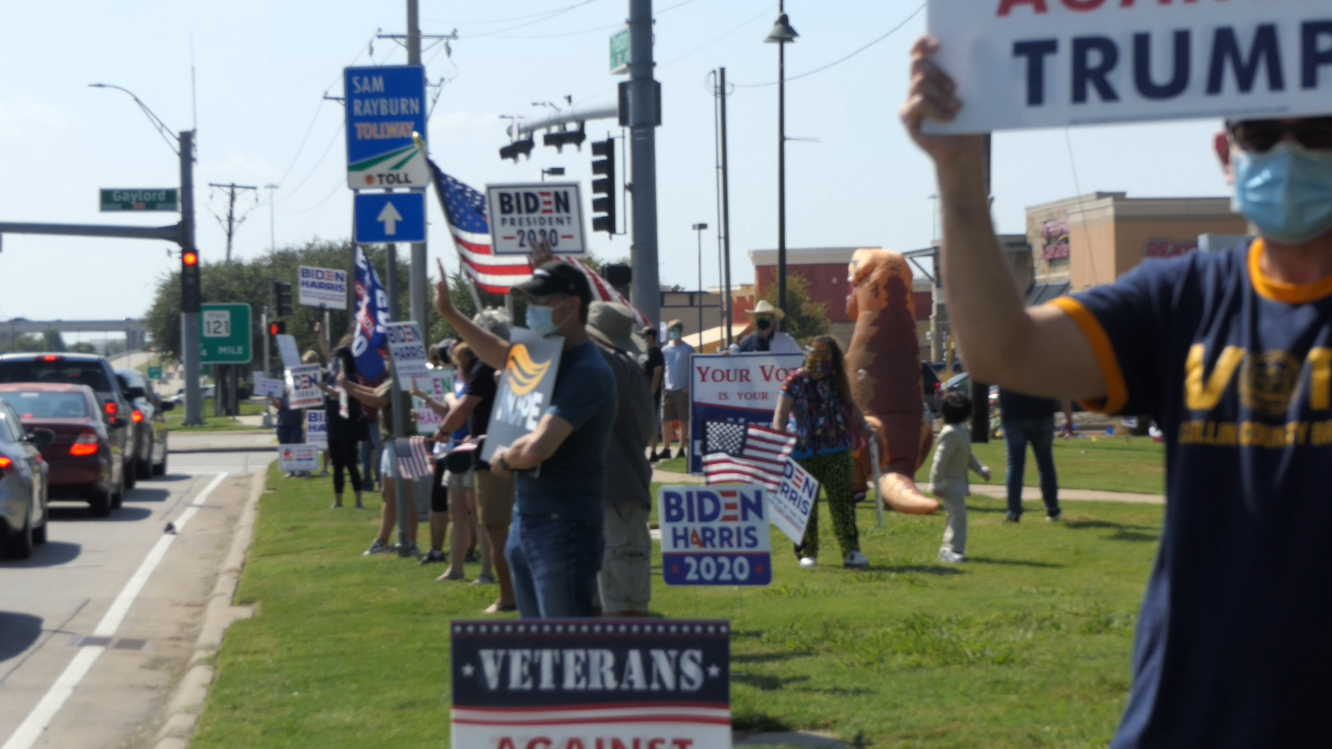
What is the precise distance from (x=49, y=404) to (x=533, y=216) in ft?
34.4

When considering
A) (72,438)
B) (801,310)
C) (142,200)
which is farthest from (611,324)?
(801,310)

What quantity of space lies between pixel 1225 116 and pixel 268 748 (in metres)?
5.58

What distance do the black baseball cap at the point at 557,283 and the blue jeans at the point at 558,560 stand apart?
894 millimetres

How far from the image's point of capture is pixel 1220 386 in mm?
2295

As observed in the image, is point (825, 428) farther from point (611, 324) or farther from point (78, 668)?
point (78, 668)

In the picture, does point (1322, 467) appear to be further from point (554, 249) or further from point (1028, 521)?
point (1028, 521)

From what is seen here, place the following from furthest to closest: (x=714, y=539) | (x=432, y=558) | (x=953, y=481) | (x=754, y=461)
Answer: (x=432, y=558) < (x=953, y=481) < (x=754, y=461) < (x=714, y=539)

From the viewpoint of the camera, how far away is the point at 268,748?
6.83m

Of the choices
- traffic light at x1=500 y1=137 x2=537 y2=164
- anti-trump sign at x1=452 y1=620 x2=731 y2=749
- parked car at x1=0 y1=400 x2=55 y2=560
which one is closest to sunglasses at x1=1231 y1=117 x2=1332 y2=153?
anti-trump sign at x1=452 y1=620 x2=731 y2=749

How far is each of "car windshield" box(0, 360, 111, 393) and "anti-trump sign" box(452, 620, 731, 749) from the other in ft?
61.3

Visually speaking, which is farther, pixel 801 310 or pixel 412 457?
pixel 801 310

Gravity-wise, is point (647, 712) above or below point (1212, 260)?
below

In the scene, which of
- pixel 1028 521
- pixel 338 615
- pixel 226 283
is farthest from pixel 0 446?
pixel 226 283

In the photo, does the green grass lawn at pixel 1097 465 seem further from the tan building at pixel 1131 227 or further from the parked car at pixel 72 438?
the tan building at pixel 1131 227
